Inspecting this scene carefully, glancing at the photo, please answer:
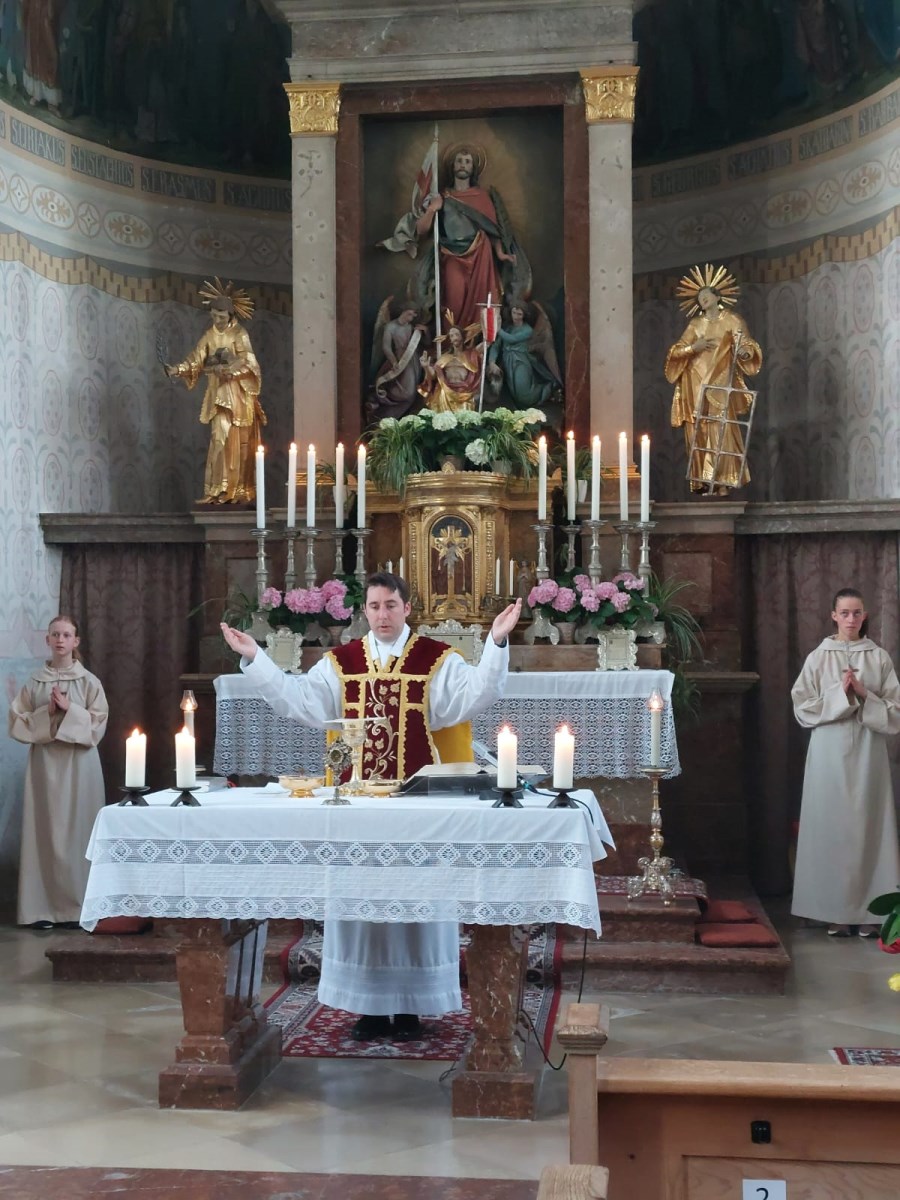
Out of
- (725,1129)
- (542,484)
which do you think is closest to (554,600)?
(542,484)

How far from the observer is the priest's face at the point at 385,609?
18.6ft

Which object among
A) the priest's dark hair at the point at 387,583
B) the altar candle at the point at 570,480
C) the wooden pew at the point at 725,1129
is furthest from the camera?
the altar candle at the point at 570,480

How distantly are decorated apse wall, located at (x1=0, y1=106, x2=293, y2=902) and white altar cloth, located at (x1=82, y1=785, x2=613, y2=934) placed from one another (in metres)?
4.59

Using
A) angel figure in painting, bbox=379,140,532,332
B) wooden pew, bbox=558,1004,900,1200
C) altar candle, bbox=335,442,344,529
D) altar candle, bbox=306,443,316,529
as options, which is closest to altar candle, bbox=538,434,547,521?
altar candle, bbox=335,442,344,529

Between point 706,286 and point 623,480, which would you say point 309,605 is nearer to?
point 623,480

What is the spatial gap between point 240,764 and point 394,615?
2831 millimetres

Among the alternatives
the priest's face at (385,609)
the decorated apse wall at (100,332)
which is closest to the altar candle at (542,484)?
the priest's face at (385,609)

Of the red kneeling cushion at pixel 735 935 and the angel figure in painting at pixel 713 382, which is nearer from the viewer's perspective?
the red kneeling cushion at pixel 735 935

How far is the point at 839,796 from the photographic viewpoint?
334 inches

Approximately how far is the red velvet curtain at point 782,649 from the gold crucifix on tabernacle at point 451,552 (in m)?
2.15

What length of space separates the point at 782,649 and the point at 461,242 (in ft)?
11.4

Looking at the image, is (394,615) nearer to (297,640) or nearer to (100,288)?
(297,640)

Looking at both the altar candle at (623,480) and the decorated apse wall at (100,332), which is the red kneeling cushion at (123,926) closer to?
the decorated apse wall at (100,332)

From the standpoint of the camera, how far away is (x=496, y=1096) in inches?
201
